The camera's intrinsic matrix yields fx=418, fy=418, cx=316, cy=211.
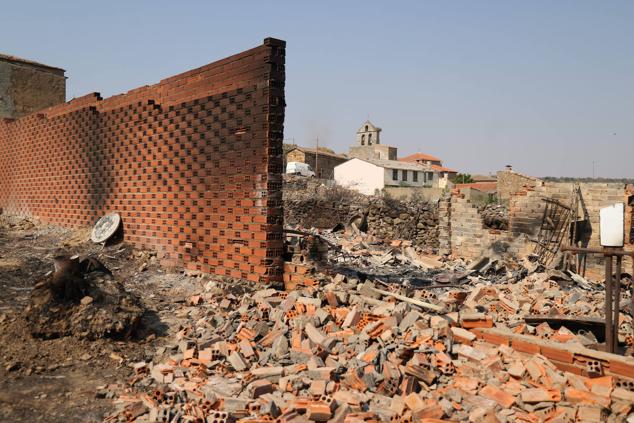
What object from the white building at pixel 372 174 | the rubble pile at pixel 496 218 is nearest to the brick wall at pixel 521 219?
the rubble pile at pixel 496 218

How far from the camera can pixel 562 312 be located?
20.1ft

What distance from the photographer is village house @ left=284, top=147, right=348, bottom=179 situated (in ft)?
137

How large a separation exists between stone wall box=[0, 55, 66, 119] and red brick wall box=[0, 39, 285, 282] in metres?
13.0

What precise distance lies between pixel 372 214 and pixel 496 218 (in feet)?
16.5

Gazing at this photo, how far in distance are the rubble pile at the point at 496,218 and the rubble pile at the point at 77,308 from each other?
1472cm

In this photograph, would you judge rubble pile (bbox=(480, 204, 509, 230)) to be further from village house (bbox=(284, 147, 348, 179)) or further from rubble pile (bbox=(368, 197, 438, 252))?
village house (bbox=(284, 147, 348, 179))

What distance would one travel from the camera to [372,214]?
60.4 ft

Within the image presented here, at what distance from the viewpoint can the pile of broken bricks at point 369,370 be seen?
3615 mm

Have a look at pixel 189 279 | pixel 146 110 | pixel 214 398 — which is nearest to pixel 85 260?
pixel 189 279

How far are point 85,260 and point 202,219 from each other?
2.02 m

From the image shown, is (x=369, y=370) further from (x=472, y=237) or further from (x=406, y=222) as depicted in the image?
(x=406, y=222)

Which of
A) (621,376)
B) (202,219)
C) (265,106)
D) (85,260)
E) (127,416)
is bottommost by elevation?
(127,416)

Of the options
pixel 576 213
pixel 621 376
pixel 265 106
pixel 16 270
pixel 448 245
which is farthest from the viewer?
pixel 448 245

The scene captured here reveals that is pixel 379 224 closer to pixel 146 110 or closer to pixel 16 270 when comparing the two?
pixel 146 110
